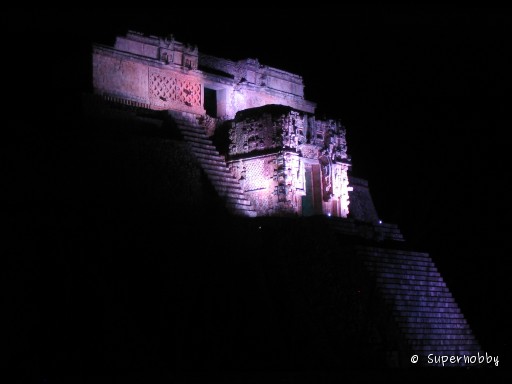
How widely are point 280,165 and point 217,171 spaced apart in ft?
5.61

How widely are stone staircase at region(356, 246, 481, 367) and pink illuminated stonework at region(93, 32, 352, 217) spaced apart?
9.71ft

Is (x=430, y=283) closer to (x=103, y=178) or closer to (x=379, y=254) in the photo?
(x=379, y=254)

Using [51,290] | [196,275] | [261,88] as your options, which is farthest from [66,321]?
[261,88]

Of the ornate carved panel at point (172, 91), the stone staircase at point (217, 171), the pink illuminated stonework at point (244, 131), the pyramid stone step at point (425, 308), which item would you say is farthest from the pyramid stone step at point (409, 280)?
the ornate carved panel at point (172, 91)

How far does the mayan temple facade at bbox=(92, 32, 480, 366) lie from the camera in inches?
946

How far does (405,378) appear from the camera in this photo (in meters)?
17.9

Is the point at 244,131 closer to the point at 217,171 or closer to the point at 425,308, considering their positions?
the point at 217,171

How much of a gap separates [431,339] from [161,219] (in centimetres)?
715

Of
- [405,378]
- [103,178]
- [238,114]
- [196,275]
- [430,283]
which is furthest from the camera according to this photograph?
[238,114]

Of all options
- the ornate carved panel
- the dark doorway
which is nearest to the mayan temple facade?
the ornate carved panel

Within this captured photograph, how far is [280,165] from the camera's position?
26453 millimetres

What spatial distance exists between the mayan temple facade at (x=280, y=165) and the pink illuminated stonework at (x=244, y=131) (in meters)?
0.03

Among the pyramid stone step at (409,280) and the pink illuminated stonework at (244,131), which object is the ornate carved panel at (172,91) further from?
the pyramid stone step at (409,280)

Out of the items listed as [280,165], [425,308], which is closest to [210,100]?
[280,165]
